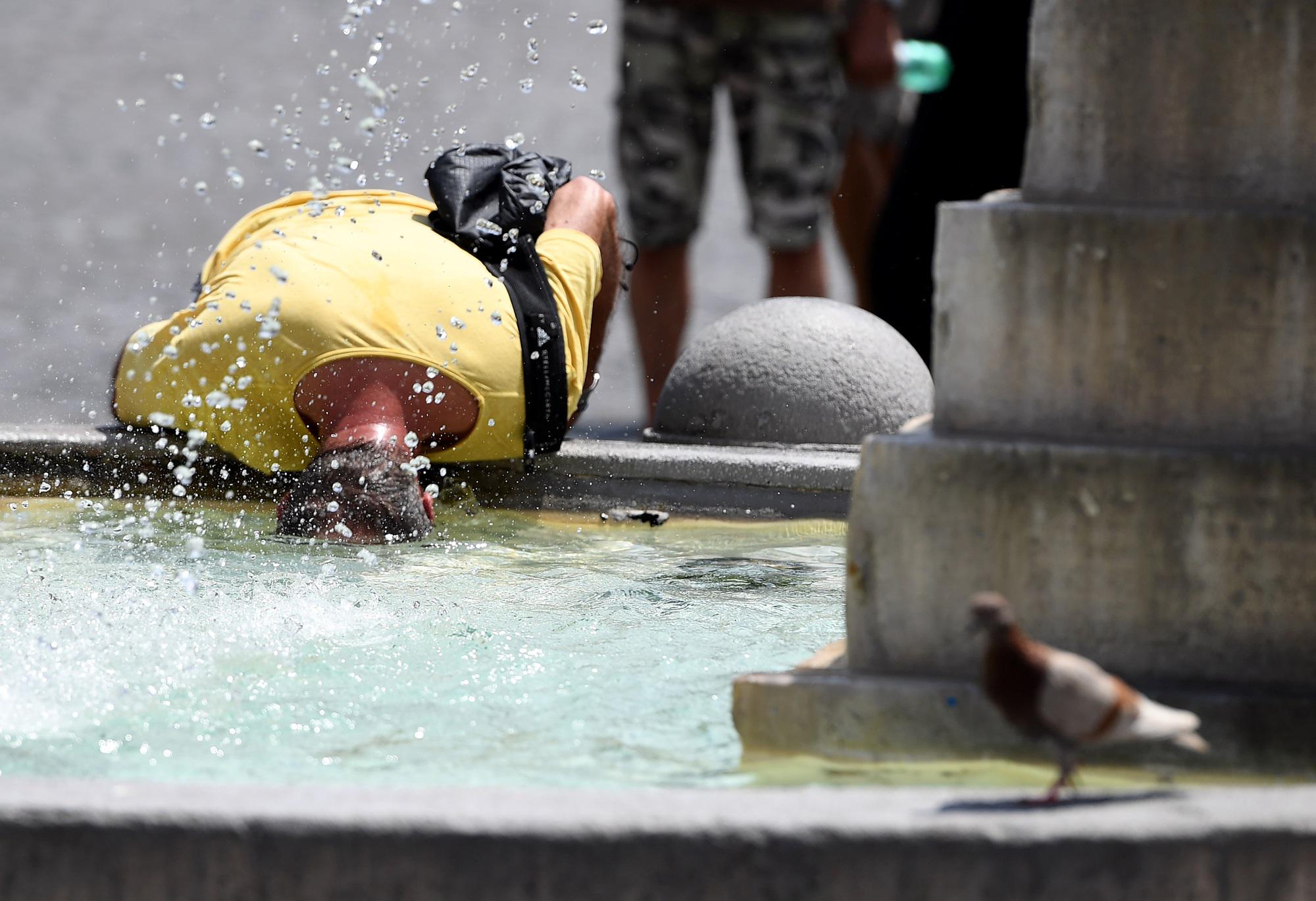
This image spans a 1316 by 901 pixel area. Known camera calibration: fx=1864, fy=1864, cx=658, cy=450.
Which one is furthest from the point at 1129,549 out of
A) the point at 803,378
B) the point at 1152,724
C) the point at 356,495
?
the point at 803,378

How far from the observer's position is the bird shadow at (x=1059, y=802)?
2.38 m

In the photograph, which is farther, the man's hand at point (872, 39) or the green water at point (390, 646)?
the man's hand at point (872, 39)

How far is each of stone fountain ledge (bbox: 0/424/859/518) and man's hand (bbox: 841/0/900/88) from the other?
3.02m

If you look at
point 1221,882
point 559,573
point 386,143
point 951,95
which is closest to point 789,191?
point 951,95

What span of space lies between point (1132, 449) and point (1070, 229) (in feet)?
1.24

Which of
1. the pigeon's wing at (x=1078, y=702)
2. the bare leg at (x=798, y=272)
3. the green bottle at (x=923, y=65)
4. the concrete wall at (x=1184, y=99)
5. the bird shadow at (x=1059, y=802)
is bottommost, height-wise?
the bird shadow at (x=1059, y=802)

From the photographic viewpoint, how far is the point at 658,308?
26.1 ft

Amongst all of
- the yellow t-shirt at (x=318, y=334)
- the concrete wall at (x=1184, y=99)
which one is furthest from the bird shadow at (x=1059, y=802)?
the yellow t-shirt at (x=318, y=334)

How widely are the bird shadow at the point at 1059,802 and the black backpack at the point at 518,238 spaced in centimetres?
346

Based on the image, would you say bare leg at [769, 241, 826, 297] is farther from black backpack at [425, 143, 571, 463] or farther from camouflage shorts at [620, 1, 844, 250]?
black backpack at [425, 143, 571, 463]

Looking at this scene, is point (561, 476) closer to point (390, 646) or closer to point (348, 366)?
point (348, 366)

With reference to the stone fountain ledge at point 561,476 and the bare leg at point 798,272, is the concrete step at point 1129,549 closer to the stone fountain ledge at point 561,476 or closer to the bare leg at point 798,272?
the stone fountain ledge at point 561,476

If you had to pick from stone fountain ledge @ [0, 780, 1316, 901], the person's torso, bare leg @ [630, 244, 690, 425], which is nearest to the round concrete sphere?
the person's torso

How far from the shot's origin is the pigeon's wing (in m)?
2.46
